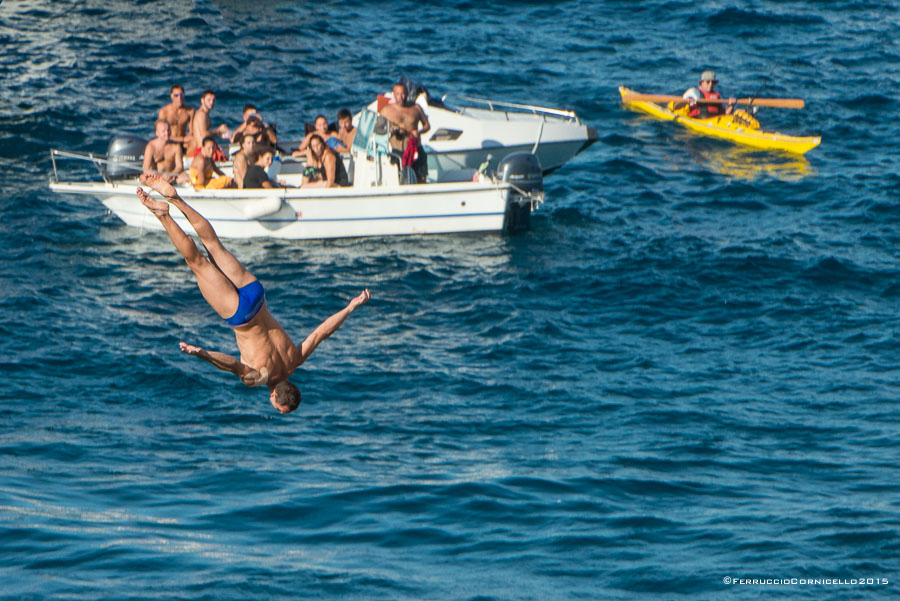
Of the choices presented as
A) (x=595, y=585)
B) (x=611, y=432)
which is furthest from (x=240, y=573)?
(x=611, y=432)

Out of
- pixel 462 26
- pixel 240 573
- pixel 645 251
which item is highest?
pixel 462 26

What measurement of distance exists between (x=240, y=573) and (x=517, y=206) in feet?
36.2

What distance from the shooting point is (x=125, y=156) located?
24.7 meters

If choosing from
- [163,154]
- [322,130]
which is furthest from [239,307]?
[322,130]

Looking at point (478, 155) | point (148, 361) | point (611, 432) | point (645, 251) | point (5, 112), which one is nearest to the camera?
point (611, 432)

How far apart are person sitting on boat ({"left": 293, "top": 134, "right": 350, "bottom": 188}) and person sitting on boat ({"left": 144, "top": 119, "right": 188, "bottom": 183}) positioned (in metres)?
2.39

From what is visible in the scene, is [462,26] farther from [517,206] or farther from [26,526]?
[26,526]

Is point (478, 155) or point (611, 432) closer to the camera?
point (611, 432)

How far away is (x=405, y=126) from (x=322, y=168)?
1826mm

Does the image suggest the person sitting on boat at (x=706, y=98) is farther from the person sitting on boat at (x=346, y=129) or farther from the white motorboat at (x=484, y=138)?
the person sitting on boat at (x=346, y=129)

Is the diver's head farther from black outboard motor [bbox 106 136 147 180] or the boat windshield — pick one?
black outboard motor [bbox 106 136 147 180]

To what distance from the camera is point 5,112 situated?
30.4 m

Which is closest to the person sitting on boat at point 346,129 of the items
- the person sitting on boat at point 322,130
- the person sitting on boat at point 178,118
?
the person sitting on boat at point 322,130

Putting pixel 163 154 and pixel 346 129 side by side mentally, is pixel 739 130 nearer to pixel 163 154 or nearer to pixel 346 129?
pixel 346 129
